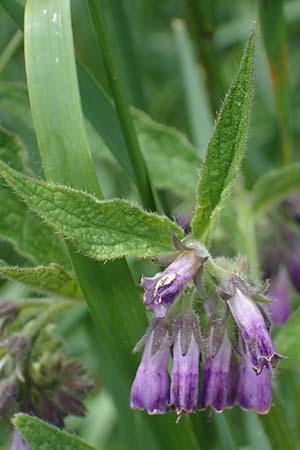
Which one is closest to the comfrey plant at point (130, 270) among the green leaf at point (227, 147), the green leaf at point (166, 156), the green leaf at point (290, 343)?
the green leaf at point (227, 147)

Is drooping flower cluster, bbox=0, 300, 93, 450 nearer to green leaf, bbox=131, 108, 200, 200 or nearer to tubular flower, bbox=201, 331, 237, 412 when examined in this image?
tubular flower, bbox=201, 331, 237, 412

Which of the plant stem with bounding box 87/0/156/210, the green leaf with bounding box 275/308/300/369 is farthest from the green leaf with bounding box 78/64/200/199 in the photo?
the green leaf with bounding box 275/308/300/369

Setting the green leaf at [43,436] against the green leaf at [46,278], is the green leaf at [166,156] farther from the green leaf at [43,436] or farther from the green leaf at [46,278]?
the green leaf at [43,436]

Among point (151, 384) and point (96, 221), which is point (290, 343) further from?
point (96, 221)

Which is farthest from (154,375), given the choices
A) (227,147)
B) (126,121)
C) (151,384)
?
(126,121)

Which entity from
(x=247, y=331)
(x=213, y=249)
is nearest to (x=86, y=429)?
(x=213, y=249)

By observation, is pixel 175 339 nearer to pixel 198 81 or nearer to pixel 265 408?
pixel 265 408

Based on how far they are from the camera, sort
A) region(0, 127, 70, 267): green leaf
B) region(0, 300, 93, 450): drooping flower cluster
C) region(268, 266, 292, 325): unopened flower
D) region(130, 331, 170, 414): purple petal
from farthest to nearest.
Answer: region(268, 266, 292, 325): unopened flower → region(0, 127, 70, 267): green leaf → region(0, 300, 93, 450): drooping flower cluster → region(130, 331, 170, 414): purple petal
